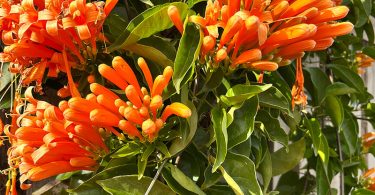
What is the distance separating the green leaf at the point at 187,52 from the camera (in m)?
0.56

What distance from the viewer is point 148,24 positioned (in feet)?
1.95

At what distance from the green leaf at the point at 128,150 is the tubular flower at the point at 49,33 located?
0.38 feet

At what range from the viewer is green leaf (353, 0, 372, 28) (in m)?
0.90

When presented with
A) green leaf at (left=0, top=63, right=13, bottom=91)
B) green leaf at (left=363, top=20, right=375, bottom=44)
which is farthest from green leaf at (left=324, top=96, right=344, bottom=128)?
green leaf at (left=0, top=63, right=13, bottom=91)

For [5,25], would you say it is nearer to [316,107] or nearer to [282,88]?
[282,88]

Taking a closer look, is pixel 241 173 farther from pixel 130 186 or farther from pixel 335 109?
pixel 335 109

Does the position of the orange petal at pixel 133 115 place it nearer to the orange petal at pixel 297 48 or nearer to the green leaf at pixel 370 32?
the orange petal at pixel 297 48

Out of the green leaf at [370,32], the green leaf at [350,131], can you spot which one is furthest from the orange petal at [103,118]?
the green leaf at [370,32]

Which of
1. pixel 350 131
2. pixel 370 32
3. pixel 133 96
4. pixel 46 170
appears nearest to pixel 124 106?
pixel 133 96

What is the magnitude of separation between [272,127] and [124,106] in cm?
23

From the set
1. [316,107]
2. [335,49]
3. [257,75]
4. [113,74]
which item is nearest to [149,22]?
[113,74]

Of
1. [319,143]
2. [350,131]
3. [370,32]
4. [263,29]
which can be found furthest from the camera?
[370,32]

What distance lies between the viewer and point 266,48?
595mm

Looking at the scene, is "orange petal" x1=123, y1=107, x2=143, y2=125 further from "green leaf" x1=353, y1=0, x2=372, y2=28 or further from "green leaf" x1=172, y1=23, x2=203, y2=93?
"green leaf" x1=353, y1=0, x2=372, y2=28
